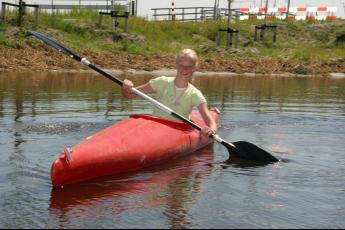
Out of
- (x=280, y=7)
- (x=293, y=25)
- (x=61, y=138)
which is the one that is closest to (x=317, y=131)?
(x=61, y=138)

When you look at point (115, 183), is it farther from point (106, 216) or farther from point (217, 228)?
point (217, 228)

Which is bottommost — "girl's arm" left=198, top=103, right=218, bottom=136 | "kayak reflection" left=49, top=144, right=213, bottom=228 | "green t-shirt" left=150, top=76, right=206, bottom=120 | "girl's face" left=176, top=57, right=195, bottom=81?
"kayak reflection" left=49, top=144, right=213, bottom=228

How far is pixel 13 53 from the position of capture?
23.8 meters

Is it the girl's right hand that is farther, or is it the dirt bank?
the dirt bank

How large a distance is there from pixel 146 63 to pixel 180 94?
18.4m

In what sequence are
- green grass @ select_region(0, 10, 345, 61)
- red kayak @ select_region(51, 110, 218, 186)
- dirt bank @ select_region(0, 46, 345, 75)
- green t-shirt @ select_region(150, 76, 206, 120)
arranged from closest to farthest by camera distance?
red kayak @ select_region(51, 110, 218, 186) → green t-shirt @ select_region(150, 76, 206, 120) → dirt bank @ select_region(0, 46, 345, 75) → green grass @ select_region(0, 10, 345, 61)

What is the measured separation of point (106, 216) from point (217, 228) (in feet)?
3.00

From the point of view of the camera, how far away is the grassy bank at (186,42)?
27078 mm

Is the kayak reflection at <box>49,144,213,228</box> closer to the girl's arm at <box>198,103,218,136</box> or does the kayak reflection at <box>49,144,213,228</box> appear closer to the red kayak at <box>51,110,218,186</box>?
the red kayak at <box>51,110,218,186</box>

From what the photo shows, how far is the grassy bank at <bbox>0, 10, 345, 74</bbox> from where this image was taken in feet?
88.8

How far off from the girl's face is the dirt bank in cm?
1536

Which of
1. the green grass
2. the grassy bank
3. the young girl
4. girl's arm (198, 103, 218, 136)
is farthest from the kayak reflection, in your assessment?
the green grass

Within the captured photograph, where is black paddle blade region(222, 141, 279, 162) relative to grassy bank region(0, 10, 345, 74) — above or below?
below

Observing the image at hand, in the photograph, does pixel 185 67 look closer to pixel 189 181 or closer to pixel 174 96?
pixel 174 96
